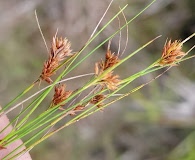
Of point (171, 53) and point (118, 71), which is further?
point (118, 71)

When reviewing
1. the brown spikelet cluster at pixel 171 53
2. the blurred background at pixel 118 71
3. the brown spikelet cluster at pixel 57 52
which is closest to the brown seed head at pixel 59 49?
the brown spikelet cluster at pixel 57 52

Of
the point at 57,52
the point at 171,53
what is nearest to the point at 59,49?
the point at 57,52

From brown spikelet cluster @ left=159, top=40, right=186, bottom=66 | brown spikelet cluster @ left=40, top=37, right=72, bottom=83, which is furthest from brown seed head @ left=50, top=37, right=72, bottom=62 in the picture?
brown spikelet cluster @ left=159, top=40, right=186, bottom=66

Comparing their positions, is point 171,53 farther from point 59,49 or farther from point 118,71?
point 118,71

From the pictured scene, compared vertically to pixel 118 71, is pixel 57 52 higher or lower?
lower

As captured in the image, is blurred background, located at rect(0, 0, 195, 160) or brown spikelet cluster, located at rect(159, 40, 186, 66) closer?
brown spikelet cluster, located at rect(159, 40, 186, 66)

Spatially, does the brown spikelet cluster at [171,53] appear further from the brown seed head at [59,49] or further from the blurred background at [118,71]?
the blurred background at [118,71]

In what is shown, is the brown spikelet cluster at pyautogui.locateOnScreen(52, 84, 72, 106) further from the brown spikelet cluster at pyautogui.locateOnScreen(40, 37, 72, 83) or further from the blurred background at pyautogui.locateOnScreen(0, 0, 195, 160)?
A: the blurred background at pyautogui.locateOnScreen(0, 0, 195, 160)

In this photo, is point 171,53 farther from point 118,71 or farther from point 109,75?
point 118,71

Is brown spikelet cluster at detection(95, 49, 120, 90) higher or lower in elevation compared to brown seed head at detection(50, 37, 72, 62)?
lower
